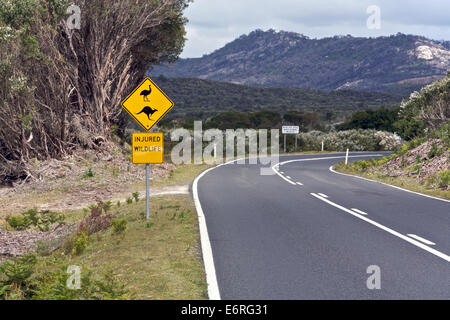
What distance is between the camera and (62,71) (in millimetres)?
19141

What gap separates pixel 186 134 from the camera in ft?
149

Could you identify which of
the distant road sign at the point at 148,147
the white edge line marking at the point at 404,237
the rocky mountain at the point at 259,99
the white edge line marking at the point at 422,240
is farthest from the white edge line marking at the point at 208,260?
the rocky mountain at the point at 259,99

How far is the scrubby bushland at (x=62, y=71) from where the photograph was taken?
1694 centimetres

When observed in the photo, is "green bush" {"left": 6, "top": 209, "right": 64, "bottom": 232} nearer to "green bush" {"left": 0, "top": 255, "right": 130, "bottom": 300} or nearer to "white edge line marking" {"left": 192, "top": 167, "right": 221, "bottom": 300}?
"white edge line marking" {"left": 192, "top": 167, "right": 221, "bottom": 300}

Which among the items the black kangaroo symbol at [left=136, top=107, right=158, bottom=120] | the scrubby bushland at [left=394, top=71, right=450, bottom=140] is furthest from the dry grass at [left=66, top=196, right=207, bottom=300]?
the scrubby bushland at [left=394, top=71, right=450, bottom=140]

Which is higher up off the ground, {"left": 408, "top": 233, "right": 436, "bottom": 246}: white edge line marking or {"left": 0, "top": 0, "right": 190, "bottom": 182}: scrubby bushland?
{"left": 0, "top": 0, "right": 190, "bottom": 182}: scrubby bushland

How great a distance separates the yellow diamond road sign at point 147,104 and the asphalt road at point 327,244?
2.57 meters

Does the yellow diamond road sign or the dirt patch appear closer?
the dirt patch

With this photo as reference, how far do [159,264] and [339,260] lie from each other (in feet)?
8.71

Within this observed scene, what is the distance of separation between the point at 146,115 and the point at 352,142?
4334 cm

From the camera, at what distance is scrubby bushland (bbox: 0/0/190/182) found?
55.6 ft

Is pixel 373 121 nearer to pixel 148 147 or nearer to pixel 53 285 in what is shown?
pixel 148 147

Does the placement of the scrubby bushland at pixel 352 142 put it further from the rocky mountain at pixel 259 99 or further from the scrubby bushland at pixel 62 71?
the rocky mountain at pixel 259 99

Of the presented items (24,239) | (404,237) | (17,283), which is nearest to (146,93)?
(24,239)
